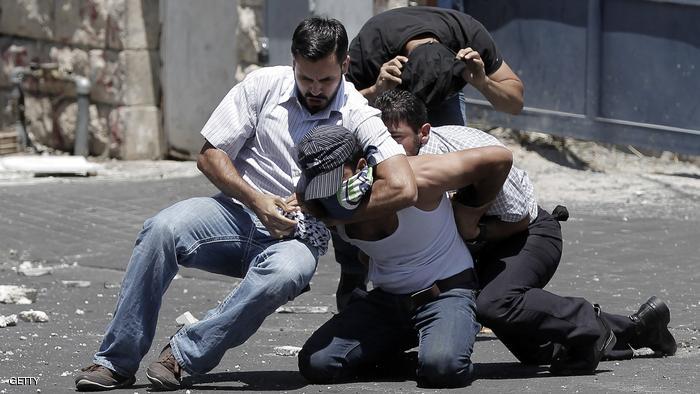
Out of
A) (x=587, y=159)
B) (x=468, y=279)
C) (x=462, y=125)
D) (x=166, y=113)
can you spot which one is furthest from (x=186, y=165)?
(x=468, y=279)

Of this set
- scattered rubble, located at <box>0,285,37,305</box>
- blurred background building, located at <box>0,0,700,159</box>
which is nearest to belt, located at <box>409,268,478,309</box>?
scattered rubble, located at <box>0,285,37,305</box>

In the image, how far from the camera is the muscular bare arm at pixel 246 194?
5.09 m

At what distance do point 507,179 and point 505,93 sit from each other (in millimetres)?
718

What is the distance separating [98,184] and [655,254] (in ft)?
14.1

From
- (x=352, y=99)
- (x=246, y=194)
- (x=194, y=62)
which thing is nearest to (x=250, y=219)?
(x=246, y=194)

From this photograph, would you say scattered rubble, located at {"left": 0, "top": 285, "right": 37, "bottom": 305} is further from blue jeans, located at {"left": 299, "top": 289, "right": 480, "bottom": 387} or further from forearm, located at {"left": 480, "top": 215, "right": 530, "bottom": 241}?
forearm, located at {"left": 480, "top": 215, "right": 530, "bottom": 241}

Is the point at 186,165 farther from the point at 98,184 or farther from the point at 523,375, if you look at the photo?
the point at 523,375

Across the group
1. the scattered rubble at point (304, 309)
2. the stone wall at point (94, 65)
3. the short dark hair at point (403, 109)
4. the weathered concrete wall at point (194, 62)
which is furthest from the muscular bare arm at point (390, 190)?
the stone wall at point (94, 65)

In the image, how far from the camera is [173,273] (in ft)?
16.9

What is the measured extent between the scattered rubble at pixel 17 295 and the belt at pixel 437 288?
8.42ft

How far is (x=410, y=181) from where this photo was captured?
197 inches

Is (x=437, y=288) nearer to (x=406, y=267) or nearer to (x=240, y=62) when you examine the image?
(x=406, y=267)

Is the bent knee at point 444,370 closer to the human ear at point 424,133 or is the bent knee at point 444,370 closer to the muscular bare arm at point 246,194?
the muscular bare arm at point 246,194

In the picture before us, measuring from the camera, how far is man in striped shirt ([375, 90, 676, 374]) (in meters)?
5.23
